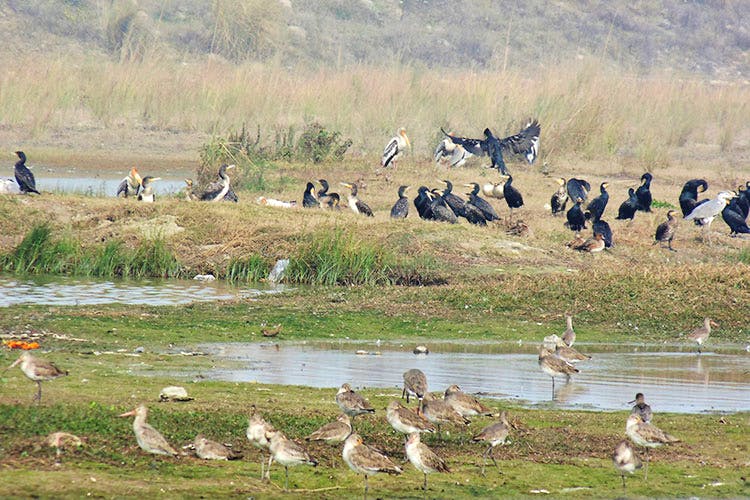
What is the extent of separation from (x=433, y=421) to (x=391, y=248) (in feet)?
31.7

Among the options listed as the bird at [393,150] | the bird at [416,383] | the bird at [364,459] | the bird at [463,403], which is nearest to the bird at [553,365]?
the bird at [416,383]

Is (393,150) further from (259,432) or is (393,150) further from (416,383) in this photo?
(259,432)

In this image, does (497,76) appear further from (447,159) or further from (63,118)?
(63,118)

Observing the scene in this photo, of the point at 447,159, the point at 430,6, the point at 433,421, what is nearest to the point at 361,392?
the point at 433,421

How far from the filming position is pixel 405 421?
927cm

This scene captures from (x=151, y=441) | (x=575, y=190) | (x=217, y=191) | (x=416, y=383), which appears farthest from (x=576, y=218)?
(x=151, y=441)

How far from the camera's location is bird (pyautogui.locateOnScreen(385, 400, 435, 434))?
924 cm

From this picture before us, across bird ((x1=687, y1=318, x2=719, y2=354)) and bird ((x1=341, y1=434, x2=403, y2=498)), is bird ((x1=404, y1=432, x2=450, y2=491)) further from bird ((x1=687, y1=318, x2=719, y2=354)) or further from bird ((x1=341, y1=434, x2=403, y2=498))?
bird ((x1=687, y1=318, x2=719, y2=354))

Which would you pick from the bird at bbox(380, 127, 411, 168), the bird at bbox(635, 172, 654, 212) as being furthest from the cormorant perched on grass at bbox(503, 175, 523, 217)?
the bird at bbox(380, 127, 411, 168)

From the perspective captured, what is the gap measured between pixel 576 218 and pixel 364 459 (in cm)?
1571

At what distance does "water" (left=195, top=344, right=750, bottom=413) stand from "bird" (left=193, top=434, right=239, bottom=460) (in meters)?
3.31

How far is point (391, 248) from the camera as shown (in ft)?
63.6

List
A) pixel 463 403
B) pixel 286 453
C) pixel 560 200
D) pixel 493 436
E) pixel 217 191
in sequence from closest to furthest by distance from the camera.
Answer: pixel 286 453, pixel 493 436, pixel 463 403, pixel 217 191, pixel 560 200

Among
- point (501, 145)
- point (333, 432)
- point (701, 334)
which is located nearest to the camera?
point (333, 432)
